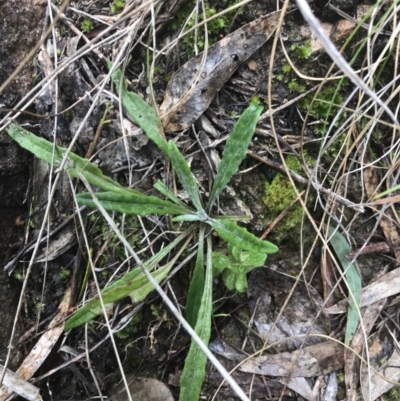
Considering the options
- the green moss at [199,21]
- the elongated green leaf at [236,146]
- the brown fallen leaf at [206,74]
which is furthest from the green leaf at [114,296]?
the green moss at [199,21]

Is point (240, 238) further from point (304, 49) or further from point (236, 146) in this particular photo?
point (304, 49)

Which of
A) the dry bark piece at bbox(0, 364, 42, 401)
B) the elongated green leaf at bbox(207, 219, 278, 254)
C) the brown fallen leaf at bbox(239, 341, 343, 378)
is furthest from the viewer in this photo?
the brown fallen leaf at bbox(239, 341, 343, 378)

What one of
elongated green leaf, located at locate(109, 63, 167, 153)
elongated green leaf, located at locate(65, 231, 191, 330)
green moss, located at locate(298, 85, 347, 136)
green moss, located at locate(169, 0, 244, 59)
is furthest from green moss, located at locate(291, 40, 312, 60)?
elongated green leaf, located at locate(65, 231, 191, 330)

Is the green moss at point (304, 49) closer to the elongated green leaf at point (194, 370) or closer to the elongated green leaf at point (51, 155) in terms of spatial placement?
the elongated green leaf at point (51, 155)

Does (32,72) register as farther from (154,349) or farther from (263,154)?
(154,349)

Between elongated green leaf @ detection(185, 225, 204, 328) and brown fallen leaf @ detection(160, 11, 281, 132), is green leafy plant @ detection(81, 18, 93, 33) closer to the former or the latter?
brown fallen leaf @ detection(160, 11, 281, 132)

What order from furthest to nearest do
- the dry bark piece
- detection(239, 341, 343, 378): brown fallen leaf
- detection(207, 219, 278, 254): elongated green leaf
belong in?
detection(239, 341, 343, 378): brown fallen leaf, the dry bark piece, detection(207, 219, 278, 254): elongated green leaf

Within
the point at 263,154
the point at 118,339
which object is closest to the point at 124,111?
the point at 263,154
